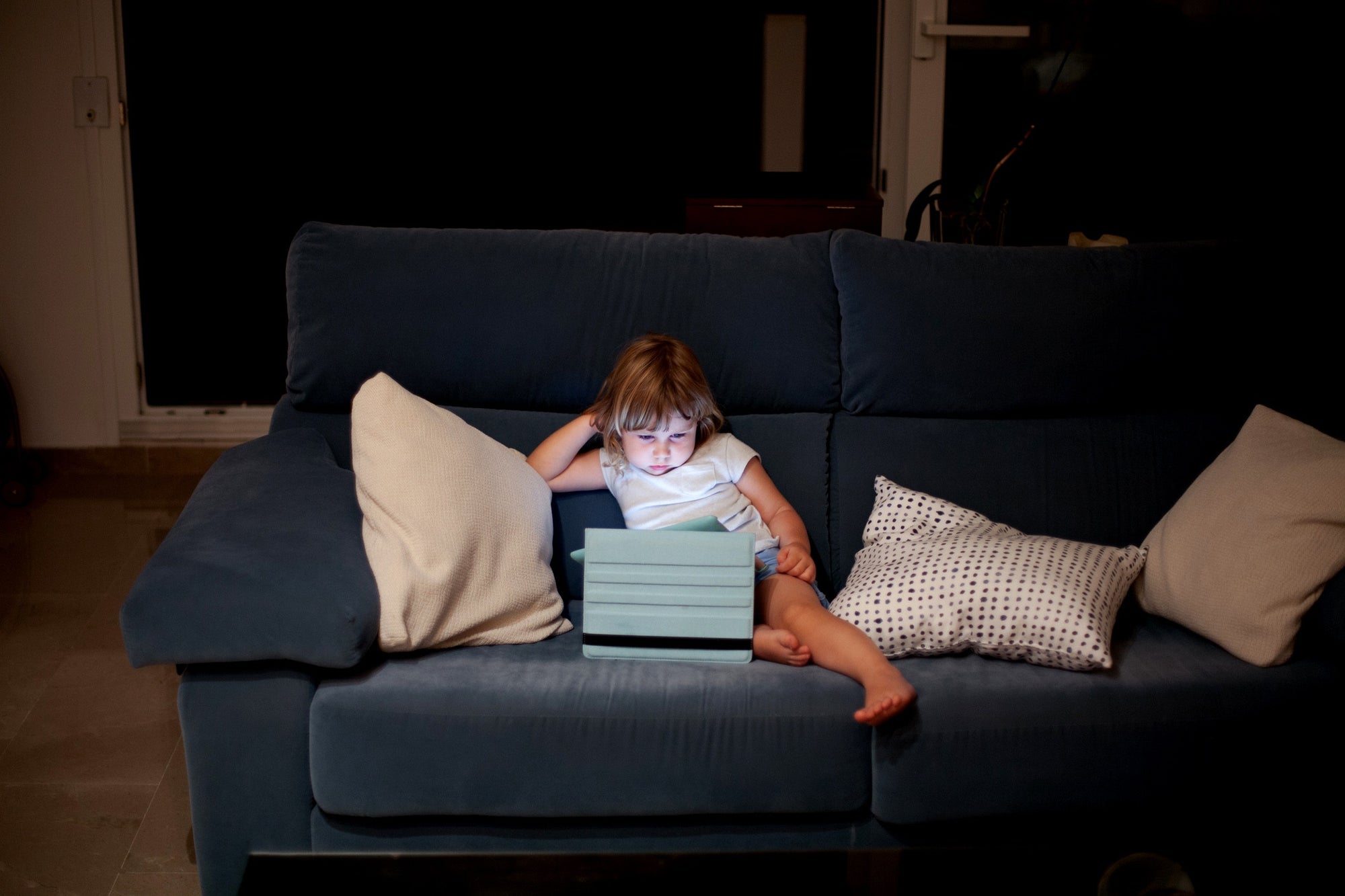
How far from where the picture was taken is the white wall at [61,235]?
3.46m

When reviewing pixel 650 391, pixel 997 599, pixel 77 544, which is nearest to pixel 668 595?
pixel 650 391

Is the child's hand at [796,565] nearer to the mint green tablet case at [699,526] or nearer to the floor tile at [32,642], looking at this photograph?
the mint green tablet case at [699,526]

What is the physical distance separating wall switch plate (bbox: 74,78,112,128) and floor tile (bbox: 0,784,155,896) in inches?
94.0

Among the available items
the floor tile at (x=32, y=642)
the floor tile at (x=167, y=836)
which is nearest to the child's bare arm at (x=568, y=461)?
the floor tile at (x=167, y=836)

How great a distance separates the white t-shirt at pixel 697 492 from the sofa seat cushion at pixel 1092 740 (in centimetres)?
44

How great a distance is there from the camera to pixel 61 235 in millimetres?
3578

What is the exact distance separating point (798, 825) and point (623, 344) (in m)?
0.88

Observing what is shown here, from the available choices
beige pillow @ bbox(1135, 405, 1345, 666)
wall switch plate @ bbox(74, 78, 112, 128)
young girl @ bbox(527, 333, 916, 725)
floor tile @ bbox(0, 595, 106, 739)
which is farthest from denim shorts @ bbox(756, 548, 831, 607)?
wall switch plate @ bbox(74, 78, 112, 128)

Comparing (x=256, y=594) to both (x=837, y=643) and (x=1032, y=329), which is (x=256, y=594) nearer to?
(x=837, y=643)

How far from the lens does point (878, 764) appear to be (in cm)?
152

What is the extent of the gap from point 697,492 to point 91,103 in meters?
2.78

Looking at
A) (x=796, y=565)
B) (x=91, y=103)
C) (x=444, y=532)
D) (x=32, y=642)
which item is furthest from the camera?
(x=91, y=103)

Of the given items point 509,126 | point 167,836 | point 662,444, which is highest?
point 509,126

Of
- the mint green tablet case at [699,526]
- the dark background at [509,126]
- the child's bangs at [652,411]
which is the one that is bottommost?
the mint green tablet case at [699,526]
